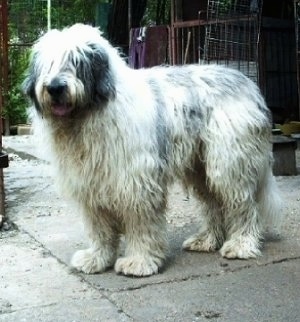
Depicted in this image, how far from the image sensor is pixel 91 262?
3693 millimetres

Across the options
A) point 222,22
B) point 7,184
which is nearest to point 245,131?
point 7,184

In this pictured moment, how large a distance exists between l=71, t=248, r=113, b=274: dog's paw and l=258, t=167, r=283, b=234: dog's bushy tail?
3.39 ft

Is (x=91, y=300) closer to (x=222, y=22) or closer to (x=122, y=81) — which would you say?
(x=122, y=81)

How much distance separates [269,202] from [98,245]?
1123mm

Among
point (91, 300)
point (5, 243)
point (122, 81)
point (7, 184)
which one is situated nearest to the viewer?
point (91, 300)

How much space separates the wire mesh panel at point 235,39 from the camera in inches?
305

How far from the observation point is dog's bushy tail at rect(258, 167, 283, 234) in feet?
13.1

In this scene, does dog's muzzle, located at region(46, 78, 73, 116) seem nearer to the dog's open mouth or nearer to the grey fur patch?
the dog's open mouth

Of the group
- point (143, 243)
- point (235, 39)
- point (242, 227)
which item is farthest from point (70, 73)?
point (235, 39)

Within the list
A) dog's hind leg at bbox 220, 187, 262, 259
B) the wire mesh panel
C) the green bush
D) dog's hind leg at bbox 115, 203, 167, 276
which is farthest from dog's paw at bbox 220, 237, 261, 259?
the green bush

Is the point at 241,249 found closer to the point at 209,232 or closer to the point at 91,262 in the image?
the point at 209,232

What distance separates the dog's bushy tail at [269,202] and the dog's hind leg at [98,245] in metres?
0.95

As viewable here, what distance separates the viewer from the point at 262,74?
328 inches

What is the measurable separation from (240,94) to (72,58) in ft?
3.72
